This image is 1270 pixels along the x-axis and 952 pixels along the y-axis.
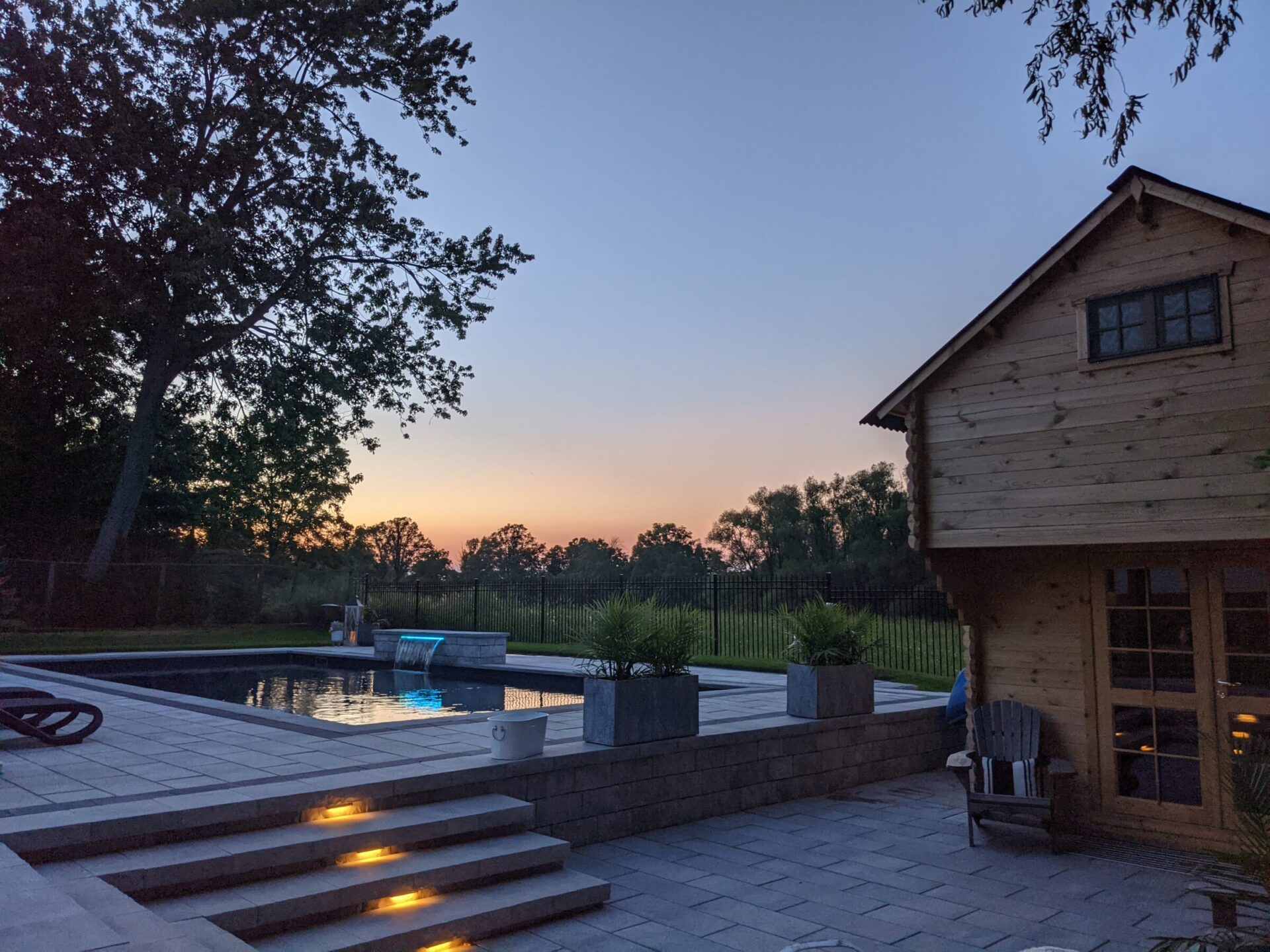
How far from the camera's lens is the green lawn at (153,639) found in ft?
55.8

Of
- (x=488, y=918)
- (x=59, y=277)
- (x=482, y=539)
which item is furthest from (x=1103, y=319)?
(x=482, y=539)

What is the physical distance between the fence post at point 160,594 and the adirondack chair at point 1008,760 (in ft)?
66.7

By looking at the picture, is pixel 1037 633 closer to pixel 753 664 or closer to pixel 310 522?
pixel 753 664

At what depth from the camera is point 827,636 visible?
27.7 ft

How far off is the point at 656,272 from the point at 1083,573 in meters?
10.7

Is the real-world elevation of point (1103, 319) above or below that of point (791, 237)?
below

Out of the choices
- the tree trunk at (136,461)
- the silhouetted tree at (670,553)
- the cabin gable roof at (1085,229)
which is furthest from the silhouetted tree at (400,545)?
the cabin gable roof at (1085,229)

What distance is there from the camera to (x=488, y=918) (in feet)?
14.9

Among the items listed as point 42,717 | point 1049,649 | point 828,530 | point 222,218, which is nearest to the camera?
point 42,717

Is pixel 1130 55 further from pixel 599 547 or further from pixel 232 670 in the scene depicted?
pixel 599 547

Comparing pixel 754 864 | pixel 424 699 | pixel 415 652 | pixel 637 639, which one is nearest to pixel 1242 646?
pixel 754 864

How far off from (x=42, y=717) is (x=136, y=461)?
1528cm

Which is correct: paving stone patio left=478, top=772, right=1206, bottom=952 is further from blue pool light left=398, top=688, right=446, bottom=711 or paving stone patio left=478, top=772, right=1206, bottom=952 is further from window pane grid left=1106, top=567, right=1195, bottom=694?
blue pool light left=398, top=688, right=446, bottom=711

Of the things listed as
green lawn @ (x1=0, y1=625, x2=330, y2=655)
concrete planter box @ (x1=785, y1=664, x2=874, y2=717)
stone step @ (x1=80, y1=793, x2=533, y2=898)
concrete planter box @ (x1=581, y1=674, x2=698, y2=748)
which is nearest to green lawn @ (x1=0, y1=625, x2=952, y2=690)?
green lawn @ (x1=0, y1=625, x2=330, y2=655)
